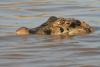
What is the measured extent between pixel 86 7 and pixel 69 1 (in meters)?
1.14

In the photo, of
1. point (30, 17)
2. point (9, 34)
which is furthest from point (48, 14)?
point (9, 34)

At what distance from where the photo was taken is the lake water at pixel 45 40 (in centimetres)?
783

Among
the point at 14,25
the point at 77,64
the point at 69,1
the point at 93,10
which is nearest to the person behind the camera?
the point at 77,64

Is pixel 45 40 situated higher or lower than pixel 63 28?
lower

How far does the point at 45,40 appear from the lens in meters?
9.65

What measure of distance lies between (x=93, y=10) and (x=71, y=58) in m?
5.19

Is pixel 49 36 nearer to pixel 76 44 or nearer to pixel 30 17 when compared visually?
pixel 76 44

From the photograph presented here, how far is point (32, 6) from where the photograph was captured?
13.9 metres

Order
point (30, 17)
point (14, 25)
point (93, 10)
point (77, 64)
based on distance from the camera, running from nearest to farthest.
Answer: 1. point (77, 64)
2. point (14, 25)
3. point (30, 17)
4. point (93, 10)

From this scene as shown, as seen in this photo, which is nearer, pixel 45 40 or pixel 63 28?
pixel 45 40

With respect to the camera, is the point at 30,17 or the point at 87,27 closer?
the point at 87,27

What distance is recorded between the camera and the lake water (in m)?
7.83

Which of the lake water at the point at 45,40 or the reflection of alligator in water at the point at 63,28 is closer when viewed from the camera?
the lake water at the point at 45,40

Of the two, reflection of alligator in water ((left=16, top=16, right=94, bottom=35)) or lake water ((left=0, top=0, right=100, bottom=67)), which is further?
reflection of alligator in water ((left=16, top=16, right=94, bottom=35))
